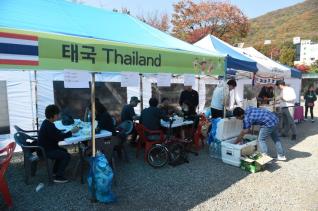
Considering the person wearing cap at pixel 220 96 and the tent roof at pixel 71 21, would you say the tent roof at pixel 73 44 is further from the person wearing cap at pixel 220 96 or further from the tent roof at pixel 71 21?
the person wearing cap at pixel 220 96

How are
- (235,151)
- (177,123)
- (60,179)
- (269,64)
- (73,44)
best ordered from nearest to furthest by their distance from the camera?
1. (73,44)
2. (60,179)
3. (235,151)
4. (177,123)
5. (269,64)

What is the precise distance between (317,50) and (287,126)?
51884 mm

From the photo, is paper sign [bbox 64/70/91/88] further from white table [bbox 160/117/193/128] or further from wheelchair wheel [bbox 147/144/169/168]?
white table [bbox 160/117/193/128]

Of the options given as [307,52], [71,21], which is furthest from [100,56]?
[307,52]

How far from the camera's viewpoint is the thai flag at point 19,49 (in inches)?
101

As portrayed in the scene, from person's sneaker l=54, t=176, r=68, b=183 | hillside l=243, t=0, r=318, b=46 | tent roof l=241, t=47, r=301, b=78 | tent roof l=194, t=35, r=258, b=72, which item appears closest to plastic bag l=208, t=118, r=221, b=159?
tent roof l=194, t=35, r=258, b=72

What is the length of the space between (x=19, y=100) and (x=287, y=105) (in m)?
7.20

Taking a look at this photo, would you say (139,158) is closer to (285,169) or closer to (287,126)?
(285,169)

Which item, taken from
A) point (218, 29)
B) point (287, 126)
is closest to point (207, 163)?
point (287, 126)

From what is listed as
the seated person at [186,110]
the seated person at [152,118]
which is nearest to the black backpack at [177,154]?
the seated person at [152,118]

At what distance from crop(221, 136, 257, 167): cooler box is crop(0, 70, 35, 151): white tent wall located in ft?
15.2

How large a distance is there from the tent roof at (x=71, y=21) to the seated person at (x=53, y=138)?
1.27 m

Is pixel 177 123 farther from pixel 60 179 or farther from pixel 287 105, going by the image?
pixel 287 105

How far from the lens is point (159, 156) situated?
538cm
